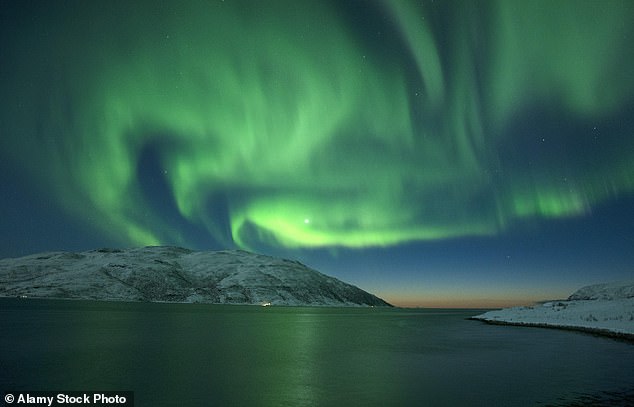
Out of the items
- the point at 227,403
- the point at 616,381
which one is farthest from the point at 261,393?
the point at 616,381

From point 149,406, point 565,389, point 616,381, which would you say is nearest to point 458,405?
point 565,389

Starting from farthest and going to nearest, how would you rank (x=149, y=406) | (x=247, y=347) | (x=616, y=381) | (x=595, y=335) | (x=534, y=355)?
(x=595, y=335) < (x=247, y=347) < (x=534, y=355) < (x=616, y=381) < (x=149, y=406)

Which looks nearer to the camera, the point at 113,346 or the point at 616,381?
the point at 616,381

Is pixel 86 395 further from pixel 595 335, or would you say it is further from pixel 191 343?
pixel 595 335

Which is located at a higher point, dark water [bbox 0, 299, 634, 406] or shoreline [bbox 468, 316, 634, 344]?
shoreline [bbox 468, 316, 634, 344]

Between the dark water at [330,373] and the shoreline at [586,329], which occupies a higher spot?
the shoreline at [586,329]

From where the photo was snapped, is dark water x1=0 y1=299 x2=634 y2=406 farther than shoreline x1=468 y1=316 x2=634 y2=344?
No

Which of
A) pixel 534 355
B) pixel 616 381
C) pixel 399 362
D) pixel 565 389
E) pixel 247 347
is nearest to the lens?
pixel 565 389

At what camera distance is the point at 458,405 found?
21688 millimetres

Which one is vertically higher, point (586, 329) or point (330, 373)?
point (586, 329)

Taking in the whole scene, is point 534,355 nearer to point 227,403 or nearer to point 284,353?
point 284,353

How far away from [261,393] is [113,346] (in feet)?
98.1

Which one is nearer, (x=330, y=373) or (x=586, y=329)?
(x=330, y=373)

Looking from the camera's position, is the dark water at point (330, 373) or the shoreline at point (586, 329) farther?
the shoreline at point (586, 329)
